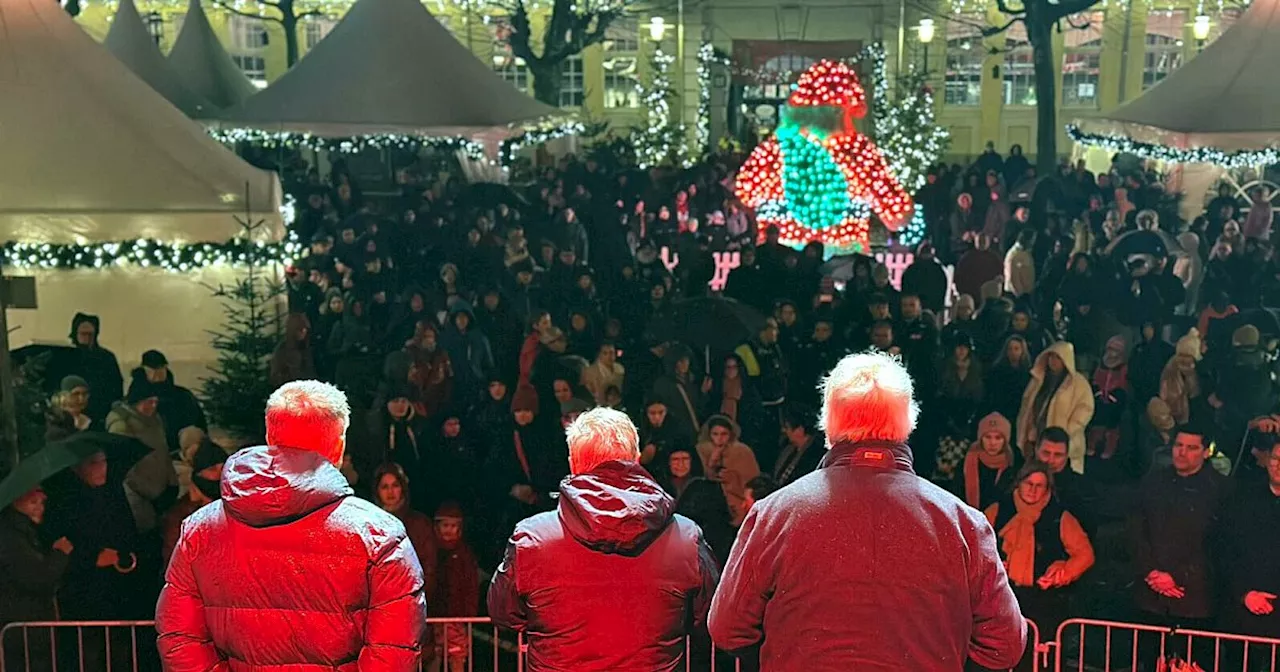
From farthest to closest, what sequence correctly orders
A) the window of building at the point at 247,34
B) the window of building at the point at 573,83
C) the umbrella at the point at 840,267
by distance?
the window of building at the point at 247,34, the window of building at the point at 573,83, the umbrella at the point at 840,267

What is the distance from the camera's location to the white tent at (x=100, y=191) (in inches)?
398

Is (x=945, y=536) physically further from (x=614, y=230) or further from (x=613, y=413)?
(x=614, y=230)

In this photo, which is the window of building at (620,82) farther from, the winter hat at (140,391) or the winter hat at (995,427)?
the winter hat at (995,427)

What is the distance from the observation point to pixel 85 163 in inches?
403

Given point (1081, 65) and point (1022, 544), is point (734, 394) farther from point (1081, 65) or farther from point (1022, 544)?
point (1081, 65)

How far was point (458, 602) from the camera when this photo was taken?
547 centimetres

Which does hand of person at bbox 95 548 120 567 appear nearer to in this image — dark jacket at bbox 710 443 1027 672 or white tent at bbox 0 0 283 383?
dark jacket at bbox 710 443 1027 672

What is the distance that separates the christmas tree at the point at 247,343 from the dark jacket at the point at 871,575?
7.10 meters

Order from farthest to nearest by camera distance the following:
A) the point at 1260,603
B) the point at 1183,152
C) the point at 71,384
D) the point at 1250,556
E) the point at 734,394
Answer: the point at 1183,152 < the point at 734,394 < the point at 71,384 < the point at 1250,556 < the point at 1260,603

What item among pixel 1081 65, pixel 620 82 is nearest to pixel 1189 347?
pixel 620 82

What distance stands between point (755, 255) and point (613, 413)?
6.97 metres

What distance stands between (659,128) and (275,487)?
82.5 ft

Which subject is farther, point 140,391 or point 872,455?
point 140,391

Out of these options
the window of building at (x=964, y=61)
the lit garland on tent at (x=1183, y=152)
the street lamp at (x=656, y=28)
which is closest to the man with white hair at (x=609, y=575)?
the lit garland on tent at (x=1183, y=152)
